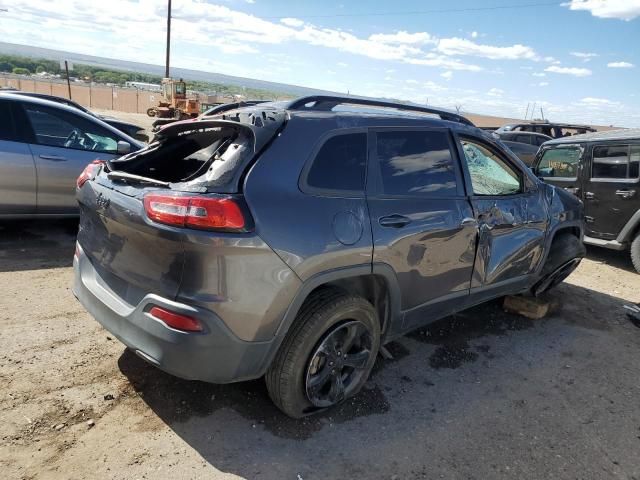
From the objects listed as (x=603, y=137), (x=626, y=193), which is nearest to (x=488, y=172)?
(x=626, y=193)

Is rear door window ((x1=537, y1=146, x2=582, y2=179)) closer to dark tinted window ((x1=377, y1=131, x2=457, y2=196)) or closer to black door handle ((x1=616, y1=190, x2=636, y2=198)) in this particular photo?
black door handle ((x1=616, y1=190, x2=636, y2=198))

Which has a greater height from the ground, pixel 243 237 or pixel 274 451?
pixel 243 237

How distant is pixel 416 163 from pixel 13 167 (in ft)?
14.3

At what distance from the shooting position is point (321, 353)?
2830 mm

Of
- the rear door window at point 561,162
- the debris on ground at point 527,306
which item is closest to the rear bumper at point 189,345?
the debris on ground at point 527,306

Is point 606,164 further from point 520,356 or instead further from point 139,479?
point 139,479

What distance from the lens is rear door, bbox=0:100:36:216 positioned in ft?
17.0

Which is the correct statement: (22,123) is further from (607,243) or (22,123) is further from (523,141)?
(523,141)

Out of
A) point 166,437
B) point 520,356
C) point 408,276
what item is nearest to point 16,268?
point 166,437

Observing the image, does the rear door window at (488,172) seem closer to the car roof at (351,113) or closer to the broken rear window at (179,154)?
the car roof at (351,113)

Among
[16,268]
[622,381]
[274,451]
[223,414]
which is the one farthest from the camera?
[16,268]

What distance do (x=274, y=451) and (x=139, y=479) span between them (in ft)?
2.22

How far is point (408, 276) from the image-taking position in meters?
3.09

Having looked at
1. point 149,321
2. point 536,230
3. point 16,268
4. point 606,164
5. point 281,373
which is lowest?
point 16,268
